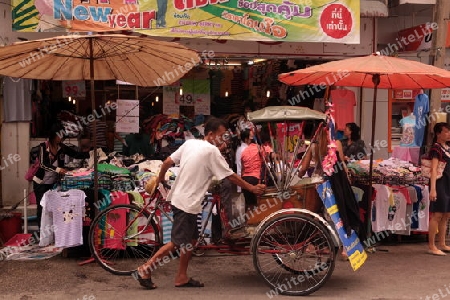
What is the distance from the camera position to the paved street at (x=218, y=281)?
18.6 feet

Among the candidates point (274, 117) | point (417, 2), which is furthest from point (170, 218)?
point (417, 2)

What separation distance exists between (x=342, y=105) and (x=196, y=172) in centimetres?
581

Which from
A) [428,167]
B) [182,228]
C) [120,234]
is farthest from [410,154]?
[120,234]

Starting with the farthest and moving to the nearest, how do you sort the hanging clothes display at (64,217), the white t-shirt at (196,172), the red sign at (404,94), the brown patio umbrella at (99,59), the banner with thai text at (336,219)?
the red sign at (404,94) → the hanging clothes display at (64,217) → the brown patio umbrella at (99,59) → the banner with thai text at (336,219) → the white t-shirt at (196,172)

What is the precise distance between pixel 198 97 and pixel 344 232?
5.71 meters

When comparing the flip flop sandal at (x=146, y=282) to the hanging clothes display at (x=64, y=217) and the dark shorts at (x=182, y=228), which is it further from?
the hanging clothes display at (x=64, y=217)

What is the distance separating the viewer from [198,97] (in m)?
10.7

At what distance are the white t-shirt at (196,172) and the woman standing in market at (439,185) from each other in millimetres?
3465

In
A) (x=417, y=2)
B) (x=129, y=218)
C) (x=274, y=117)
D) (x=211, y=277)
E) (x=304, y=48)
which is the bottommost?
(x=211, y=277)

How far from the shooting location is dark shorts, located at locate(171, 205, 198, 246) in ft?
18.2

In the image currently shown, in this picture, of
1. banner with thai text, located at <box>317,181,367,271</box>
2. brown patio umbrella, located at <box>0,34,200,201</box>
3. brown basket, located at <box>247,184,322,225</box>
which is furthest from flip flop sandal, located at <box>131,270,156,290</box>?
banner with thai text, located at <box>317,181,367,271</box>

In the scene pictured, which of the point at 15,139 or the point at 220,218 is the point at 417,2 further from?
the point at 15,139

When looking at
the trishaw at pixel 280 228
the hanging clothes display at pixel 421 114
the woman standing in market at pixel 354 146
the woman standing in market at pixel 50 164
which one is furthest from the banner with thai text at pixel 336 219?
the woman standing in market at pixel 50 164

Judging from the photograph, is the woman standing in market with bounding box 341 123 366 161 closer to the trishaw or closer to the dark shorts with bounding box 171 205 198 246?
the trishaw
